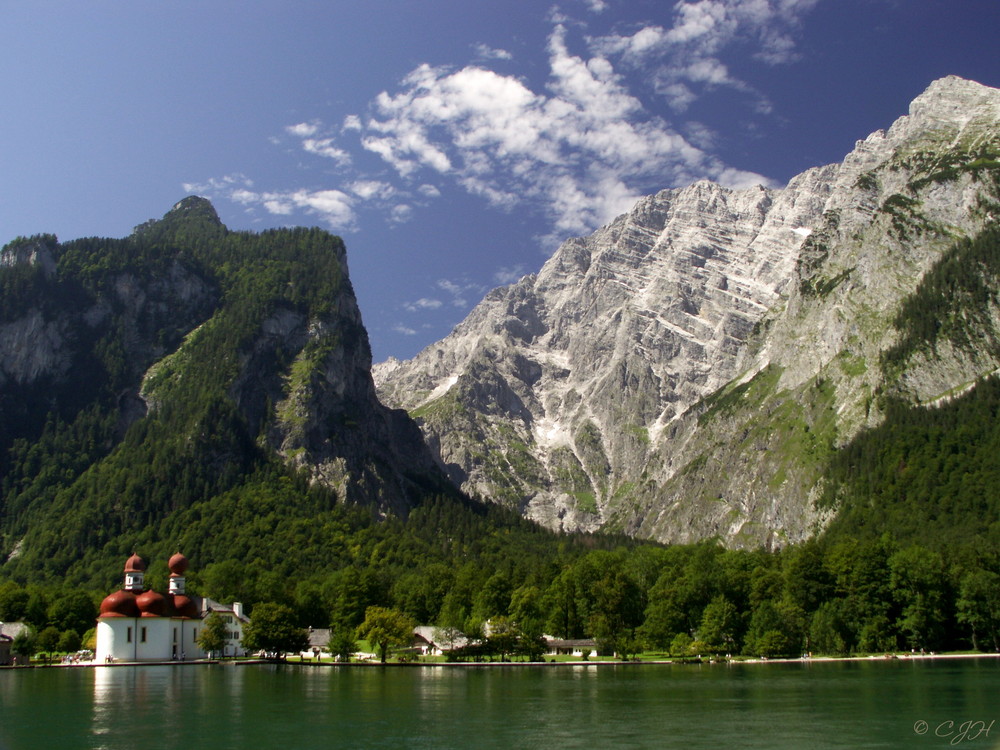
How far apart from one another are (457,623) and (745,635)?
42.9 metres

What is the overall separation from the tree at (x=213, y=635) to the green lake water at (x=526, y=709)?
3249cm

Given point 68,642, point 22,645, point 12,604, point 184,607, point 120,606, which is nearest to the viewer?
point 22,645

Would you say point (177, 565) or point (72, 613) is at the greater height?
point (177, 565)

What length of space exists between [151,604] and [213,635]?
38.9 ft

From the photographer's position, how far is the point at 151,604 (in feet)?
454

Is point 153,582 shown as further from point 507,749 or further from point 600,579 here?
point 507,749

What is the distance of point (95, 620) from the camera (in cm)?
15288

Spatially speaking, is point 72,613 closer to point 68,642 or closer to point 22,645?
point 68,642

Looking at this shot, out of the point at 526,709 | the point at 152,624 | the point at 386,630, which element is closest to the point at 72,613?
the point at 152,624

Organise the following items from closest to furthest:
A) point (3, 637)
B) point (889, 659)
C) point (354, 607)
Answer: point (889, 659)
point (3, 637)
point (354, 607)

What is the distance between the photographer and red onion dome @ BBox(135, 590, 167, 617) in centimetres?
13788

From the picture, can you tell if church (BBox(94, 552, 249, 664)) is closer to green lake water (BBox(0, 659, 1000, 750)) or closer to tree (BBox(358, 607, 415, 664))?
green lake water (BBox(0, 659, 1000, 750))

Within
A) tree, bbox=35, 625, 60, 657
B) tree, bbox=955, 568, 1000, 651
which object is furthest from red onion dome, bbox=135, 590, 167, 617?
tree, bbox=955, 568, 1000, 651

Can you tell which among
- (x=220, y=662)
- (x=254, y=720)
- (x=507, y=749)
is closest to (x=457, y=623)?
(x=220, y=662)
